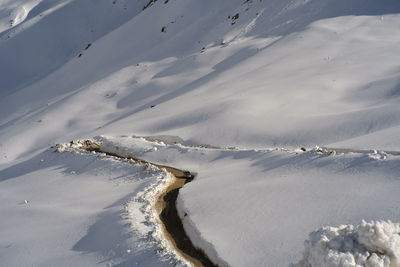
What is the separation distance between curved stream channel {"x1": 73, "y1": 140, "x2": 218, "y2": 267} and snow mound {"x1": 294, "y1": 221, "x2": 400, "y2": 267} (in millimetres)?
2289

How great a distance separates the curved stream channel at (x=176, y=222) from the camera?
6699 mm

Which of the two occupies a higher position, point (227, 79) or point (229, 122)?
point (227, 79)

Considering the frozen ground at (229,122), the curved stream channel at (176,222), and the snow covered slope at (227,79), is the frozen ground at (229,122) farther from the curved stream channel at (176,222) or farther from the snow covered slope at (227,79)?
the curved stream channel at (176,222)

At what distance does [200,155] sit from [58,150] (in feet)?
19.4

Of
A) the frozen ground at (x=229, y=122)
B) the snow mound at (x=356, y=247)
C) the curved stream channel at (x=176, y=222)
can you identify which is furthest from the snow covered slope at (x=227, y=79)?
the snow mound at (x=356, y=247)

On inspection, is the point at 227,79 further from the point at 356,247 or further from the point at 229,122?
the point at 356,247

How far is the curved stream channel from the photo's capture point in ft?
22.0

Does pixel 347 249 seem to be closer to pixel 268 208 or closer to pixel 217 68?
pixel 268 208

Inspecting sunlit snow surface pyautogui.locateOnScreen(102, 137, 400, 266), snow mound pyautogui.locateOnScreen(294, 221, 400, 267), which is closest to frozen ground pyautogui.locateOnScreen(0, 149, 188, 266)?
sunlit snow surface pyautogui.locateOnScreen(102, 137, 400, 266)


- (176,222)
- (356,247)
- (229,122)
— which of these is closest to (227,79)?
(229,122)

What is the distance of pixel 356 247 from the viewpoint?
4434 mm

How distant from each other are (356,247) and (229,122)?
855 centimetres

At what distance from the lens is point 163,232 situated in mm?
7660

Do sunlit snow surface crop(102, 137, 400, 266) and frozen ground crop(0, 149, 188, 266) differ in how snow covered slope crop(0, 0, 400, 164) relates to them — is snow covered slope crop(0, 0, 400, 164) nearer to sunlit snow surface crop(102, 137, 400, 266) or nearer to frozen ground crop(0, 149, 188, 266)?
sunlit snow surface crop(102, 137, 400, 266)
